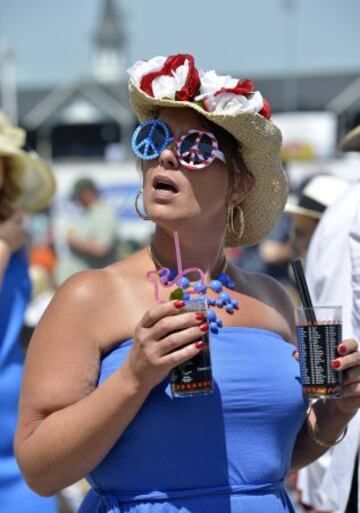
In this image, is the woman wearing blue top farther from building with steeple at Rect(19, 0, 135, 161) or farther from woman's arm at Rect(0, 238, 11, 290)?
building with steeple at Rect(19, 0, 135, 161)

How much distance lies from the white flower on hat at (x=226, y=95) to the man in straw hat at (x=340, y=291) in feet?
2.54

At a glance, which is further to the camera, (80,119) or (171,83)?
(80,119)

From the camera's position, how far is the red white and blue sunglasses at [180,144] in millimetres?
2168

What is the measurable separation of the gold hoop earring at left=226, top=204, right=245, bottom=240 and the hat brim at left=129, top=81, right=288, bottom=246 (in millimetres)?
31

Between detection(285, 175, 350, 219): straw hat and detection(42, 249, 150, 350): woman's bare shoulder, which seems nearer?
detection(42, 249, 150, 350): woman's bare shoulder

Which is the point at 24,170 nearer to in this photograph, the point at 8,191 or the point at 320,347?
the point at 8,191

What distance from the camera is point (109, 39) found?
98.2m

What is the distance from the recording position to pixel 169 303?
1.87 m

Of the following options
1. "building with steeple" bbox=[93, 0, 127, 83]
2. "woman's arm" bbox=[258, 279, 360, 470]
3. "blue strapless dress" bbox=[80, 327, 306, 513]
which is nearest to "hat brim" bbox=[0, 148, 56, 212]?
"woman's arm" bbox=[258, 279, 360, 470]

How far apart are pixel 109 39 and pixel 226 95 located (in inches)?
3898

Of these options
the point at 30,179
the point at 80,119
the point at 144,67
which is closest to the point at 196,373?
the point at 144,67

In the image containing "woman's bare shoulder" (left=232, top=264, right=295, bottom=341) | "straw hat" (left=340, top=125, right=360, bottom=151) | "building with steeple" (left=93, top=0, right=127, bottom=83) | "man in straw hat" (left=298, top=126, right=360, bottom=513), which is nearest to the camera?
"woman's bare shoulder" (left=232, top=264, right=295, bottom=341)

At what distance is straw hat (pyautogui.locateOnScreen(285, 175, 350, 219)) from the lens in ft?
16.1

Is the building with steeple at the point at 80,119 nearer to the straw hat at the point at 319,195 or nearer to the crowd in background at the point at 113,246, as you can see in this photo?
the crowd in background at the point at 113,246
